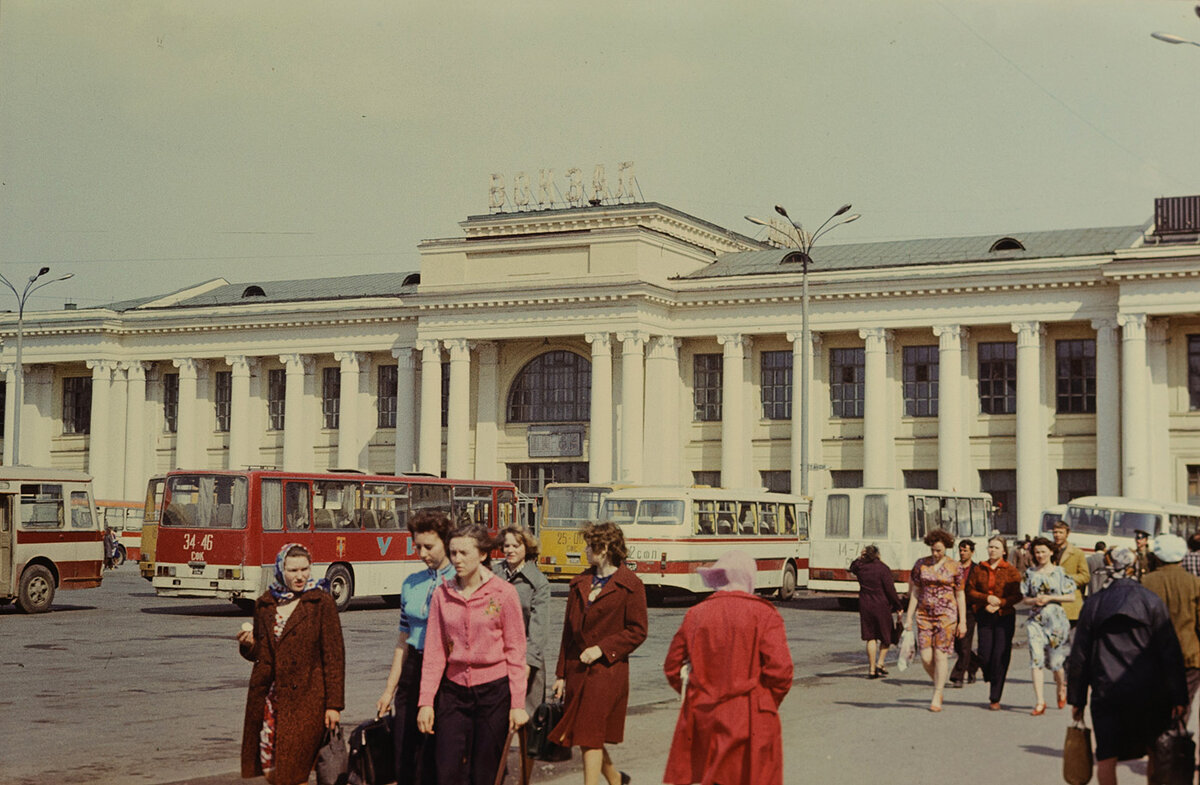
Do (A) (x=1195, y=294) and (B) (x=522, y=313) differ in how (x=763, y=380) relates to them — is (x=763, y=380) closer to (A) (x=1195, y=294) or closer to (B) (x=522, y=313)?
(B) (x=522, y=313)

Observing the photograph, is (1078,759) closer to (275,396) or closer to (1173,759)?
(1173,759)

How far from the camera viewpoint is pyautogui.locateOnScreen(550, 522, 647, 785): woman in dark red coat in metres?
9.98

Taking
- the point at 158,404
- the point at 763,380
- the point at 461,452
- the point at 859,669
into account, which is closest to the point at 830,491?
the point at 859,669

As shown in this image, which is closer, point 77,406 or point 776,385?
point 776,385

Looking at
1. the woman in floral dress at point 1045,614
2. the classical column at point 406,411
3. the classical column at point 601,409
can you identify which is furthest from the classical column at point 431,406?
the woman in floral dress at point 1045,614

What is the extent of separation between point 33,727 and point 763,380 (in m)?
44.8

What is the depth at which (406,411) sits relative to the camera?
201 feet

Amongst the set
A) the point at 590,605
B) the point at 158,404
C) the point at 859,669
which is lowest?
the point at 859,669

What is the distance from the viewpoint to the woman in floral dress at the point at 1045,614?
15.5 metres

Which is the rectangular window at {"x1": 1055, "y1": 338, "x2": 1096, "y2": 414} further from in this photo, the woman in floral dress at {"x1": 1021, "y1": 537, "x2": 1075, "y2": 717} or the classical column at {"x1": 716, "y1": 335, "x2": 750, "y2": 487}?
the woman in floral dress at {"x1": 1021, "y1": 537, "x2": 1075, "y2": 717}

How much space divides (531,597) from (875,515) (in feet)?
86.1

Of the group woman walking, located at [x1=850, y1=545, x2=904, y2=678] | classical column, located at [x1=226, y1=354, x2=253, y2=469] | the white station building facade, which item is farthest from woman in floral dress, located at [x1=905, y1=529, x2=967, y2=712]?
classical column, located at [x1=226, y1=354, x2=253, y2=469]

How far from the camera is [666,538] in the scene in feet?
117

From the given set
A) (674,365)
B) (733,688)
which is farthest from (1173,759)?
(674,365)
